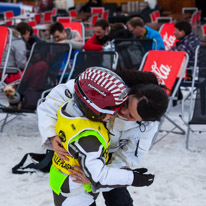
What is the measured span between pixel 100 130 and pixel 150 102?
0.20 m

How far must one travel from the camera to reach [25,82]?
4.41m

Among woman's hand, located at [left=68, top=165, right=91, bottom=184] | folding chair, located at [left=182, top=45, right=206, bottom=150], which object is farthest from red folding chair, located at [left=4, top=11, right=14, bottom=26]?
woman's hand, located at [left=68, top=165, right=91, bottom=184]

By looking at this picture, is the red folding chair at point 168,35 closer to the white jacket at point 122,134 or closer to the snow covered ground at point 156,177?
the snow covered ground at point 156,177

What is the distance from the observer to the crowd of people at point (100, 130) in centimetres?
128

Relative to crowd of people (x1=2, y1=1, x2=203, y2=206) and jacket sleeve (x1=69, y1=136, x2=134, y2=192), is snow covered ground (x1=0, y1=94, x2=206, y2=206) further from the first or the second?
jacket sleeve (x1=69, y1=136, x2=134, y2=192)

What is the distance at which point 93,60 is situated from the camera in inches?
171

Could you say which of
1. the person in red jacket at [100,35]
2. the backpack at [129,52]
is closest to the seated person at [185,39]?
the backpack at [129,52]

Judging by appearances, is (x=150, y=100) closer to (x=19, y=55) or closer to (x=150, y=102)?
(x=150, y=102)

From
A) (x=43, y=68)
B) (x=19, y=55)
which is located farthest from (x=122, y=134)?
(x=19, y=55)

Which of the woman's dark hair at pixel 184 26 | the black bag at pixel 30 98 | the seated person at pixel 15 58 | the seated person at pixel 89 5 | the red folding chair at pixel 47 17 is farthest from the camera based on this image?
the seated person at pixel 89 5

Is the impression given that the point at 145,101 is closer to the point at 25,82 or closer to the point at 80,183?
the point at 80,183

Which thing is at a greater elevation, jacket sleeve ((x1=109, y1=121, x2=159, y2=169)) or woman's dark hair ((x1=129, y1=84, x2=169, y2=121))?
woman's dark hair ((x1=129, y1=84, x2=169, y2=121))

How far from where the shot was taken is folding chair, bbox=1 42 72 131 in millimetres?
4363

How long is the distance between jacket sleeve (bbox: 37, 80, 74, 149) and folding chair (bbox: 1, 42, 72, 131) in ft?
8.33
